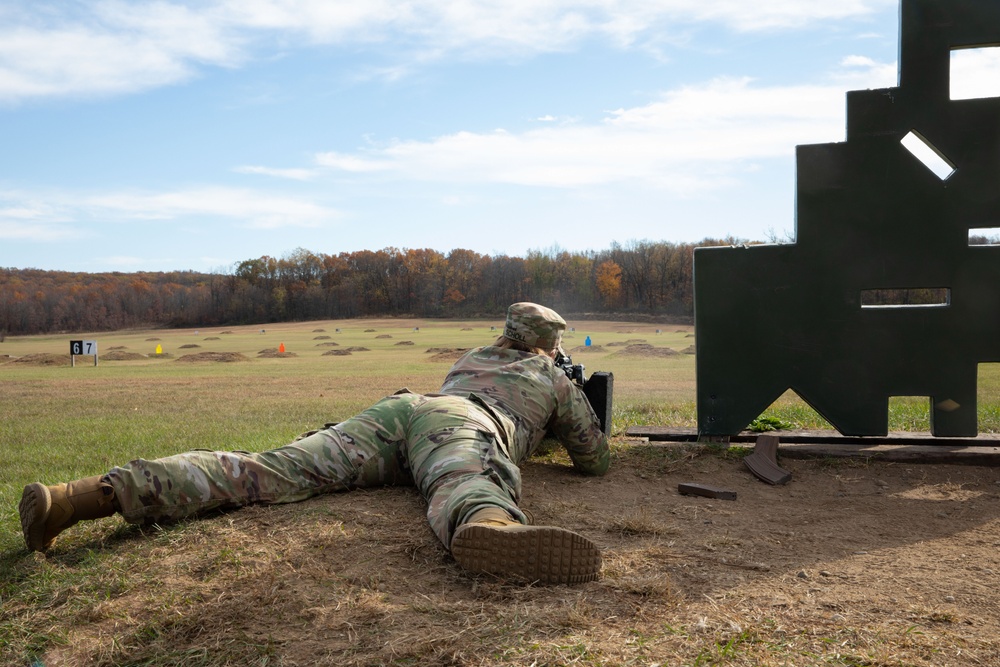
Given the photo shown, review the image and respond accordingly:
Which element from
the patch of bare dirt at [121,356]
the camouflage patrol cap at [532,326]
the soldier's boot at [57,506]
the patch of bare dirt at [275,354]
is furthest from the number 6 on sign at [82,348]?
the soldier's boot at [57,506]

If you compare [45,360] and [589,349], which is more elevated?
[45,360]

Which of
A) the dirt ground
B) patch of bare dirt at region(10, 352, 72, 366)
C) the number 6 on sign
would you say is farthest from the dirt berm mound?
the dirt ground

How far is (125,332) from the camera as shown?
5116 centimetres

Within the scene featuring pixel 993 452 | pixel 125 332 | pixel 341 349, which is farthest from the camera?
pixel 125 332

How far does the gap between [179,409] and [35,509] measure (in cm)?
817

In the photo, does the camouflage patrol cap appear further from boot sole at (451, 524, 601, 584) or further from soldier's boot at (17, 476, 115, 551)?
soldier's boot at (17, 476, 115, 551)

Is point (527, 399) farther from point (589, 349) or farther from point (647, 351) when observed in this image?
point (589, 349)

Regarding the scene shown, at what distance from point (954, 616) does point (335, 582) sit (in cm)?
231

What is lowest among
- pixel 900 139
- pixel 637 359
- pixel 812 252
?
pixel 637 359

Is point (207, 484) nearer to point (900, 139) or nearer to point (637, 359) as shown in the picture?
point (900, 139)

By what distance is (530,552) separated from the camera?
2.95 metres

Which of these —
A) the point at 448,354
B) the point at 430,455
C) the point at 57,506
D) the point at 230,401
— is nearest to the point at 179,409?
the point at 230,401

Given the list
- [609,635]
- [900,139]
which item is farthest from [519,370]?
[900,139]

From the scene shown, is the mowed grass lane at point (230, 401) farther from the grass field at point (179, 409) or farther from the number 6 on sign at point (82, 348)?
the number 6 on sign at point (82, 348)
